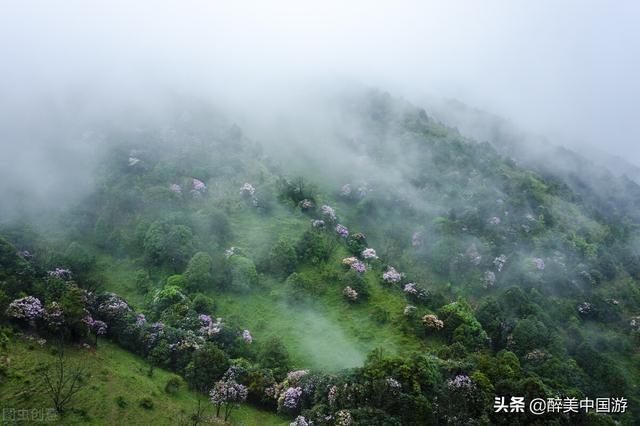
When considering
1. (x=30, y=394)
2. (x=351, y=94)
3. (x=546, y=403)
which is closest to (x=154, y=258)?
(x=30, y=394)

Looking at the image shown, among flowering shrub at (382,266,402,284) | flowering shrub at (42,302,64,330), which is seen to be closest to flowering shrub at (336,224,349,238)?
flowering shrub at (382,266,402,284)

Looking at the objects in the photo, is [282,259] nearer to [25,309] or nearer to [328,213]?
[328,213]

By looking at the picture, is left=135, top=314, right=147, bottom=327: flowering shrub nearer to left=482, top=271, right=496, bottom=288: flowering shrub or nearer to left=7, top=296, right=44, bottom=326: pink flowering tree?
left=7, top=296, right=44, bottom=326: pink flowering tree

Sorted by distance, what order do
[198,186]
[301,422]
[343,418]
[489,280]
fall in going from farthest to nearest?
1. [198,186]
2. [489,280]
3. [301,422]
4. [343,418]

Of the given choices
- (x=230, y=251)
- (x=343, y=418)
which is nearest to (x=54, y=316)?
(x=230, y=251)

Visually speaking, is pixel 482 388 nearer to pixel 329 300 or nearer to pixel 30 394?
pixel 329 300

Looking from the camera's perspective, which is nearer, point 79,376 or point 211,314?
point 79,376

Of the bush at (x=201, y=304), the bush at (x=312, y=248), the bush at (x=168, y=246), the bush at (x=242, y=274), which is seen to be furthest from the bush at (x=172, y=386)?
the bush at (x=312, y=248)
